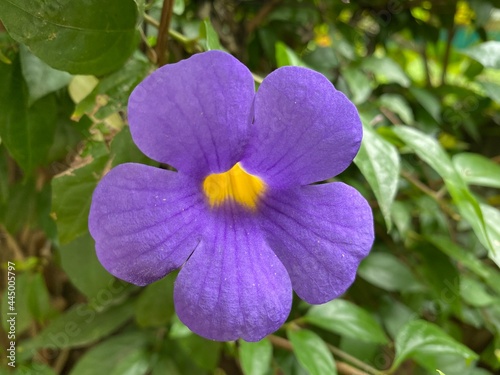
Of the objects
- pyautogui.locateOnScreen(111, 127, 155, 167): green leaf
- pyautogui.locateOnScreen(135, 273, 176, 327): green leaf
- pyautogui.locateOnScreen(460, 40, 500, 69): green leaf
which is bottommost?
→ pyautogui.locateOnScreen(135, 273, 176, 327): green leaf

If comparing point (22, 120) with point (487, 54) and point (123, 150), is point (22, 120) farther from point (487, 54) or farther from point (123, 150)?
point (487, 54)

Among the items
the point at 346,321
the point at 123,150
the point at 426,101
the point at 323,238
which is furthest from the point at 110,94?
the point at 426,101

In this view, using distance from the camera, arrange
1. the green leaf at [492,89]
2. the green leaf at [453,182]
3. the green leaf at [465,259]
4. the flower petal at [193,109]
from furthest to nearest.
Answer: the green leaf at [492,89] < the green leaf at [465,259] < the green leaf at [453,182] < the flower petal at [193,109]

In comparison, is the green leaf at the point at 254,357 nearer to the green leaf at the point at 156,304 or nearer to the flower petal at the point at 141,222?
the green leaf at the point at 156,304

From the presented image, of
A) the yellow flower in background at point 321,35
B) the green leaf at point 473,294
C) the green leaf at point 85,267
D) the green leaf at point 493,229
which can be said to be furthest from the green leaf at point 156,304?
the yellow flower in background at point 321,35

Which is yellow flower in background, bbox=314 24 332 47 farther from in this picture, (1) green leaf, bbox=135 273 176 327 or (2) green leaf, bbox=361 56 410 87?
(1) green leaf, bbox=135 273 176 327

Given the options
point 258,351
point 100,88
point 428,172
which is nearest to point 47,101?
point 100,88

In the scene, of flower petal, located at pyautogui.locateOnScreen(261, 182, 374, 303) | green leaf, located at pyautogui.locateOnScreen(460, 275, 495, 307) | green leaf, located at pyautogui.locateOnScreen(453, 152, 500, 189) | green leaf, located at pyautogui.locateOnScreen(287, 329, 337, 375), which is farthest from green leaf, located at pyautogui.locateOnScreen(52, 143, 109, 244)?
green leaf, located at pyautogui.locateOnScreen(460, 275, 495, 307)
